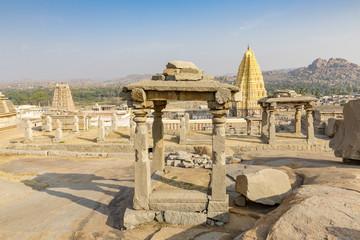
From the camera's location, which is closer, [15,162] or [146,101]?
[146,101]

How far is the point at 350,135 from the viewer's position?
852cm

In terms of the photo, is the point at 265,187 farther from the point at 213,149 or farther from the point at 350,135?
the point at 350,135

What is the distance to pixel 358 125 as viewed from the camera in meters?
8.18

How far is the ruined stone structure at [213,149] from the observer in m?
5.53

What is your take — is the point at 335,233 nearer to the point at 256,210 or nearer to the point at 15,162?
the point at 256,210

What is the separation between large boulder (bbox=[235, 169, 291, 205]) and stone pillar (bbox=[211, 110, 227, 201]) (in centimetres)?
69

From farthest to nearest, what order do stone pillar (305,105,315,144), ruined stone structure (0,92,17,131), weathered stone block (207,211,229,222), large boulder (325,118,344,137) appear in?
ruined stone structure (0,92,17,131) → large boulder (325,118,344,137) → stone pillar (305,105,315,144) → weathered stone block (207,211,229,222)

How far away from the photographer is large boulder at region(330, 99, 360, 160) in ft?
26.9

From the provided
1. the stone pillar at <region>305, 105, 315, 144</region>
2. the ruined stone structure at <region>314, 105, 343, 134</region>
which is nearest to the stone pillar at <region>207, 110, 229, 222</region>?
the stone pillar at <region>305, 105, 315, 144</region>

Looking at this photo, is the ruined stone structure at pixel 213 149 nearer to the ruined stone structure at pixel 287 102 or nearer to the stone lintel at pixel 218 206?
the stone lintel at pixel 218 206

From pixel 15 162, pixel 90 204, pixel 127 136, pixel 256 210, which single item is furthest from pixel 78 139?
pixel 256 210

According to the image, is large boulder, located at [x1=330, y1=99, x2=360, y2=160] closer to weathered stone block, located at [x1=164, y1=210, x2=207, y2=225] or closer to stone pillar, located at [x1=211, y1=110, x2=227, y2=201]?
stone pillar, located at [x1=211, y1=110, x2=227, y2=201]

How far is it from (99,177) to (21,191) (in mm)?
2789

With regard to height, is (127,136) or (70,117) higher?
(70,117)
